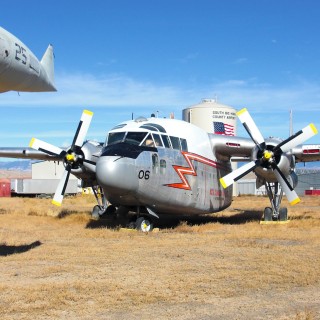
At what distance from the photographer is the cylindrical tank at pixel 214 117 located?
118 feet

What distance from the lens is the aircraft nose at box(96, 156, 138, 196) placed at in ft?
57.0

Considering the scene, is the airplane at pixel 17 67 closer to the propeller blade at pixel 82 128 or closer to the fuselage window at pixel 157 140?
the propeller blade at pixel 82 128

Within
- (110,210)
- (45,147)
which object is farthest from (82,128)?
(110,210)

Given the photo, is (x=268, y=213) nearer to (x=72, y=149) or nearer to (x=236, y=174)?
(x=236, y=174)

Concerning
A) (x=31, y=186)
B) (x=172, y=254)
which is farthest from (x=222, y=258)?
(x=31, y=186)

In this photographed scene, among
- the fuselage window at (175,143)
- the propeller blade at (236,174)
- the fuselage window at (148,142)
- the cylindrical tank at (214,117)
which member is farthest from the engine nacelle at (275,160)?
the cylindrical tank at (214,117)

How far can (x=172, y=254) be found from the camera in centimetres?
1373

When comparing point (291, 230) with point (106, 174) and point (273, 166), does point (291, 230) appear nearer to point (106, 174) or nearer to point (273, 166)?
point (273, 166)

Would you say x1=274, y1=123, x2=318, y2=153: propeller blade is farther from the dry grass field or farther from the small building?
the small building

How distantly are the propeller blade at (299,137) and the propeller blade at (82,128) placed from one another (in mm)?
8977

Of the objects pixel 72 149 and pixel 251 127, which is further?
pixel 72 149

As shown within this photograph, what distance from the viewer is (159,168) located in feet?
62.1

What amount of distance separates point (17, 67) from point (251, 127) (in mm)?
11197

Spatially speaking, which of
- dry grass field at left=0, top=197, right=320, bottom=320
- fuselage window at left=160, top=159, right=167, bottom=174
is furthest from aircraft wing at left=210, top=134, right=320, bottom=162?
dry grass field at left=0, top=197, right=320, bottom=320
